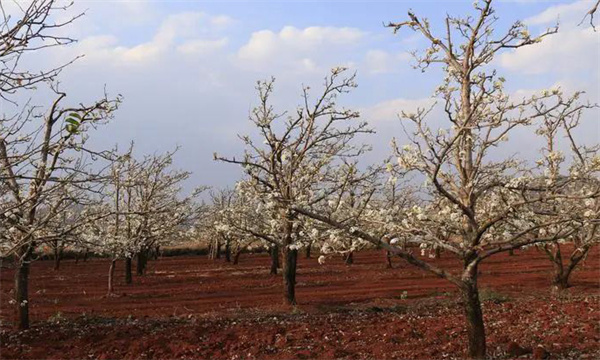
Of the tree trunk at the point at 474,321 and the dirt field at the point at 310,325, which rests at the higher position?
the tree trunk at the point at 474,321

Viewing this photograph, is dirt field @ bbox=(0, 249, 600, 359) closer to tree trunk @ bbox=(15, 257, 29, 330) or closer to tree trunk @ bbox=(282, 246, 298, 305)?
tree trunk @ bbox=(15, 257, 29, 330)

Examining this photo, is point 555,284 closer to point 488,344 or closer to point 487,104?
point 488,344

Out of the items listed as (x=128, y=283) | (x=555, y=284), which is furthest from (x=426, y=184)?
(x=128, y=283)

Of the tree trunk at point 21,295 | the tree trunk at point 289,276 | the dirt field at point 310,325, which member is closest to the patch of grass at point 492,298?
the dirt field at point 310,325

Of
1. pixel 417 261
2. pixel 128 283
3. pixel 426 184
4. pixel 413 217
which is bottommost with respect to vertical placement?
pixel 128 283

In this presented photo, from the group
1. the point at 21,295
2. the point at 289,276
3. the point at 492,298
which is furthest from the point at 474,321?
the point at 21,295

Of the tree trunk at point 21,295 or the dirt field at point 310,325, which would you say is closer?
the dirt field at point 310,325

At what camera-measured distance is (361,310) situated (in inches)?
603

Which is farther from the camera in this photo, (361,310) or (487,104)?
(361,310)

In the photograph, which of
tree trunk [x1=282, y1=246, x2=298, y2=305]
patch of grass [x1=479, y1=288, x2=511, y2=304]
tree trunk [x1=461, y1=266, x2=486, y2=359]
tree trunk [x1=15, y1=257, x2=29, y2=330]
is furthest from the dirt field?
tree trunk [x1=461, y1=266, x2=486, y2=359]

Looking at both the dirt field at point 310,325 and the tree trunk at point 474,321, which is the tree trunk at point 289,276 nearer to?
the dirt field at point 310,325

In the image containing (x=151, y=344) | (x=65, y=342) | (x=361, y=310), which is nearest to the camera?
(x=151, y=344)

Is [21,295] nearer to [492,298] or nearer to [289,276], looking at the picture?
[289,276]

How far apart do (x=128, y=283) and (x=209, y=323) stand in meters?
16.7
